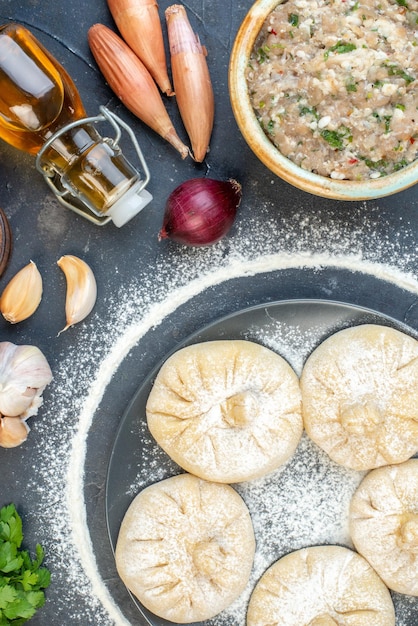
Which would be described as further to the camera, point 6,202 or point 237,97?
point 6,202

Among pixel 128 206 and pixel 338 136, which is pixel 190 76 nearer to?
pixel 128 206

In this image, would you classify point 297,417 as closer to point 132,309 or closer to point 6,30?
point 132,309

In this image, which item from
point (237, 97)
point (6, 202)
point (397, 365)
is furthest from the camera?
point (6, 202)

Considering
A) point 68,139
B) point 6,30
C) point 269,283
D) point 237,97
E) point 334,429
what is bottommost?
point 334,429

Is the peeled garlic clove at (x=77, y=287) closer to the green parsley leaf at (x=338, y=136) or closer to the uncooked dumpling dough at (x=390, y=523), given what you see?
the green parsley leaf at (x=338, y=136)

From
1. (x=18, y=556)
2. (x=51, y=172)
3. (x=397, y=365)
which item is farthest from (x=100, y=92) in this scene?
(x=18, y=556)

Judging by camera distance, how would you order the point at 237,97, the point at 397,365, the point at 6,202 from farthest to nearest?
the point at 6,202 → the point at 397,365 → the point at 237,97

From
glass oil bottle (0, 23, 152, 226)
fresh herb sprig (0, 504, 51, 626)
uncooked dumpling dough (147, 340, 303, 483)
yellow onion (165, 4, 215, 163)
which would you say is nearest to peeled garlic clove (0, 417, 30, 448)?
fresh herb sprig (0, 504, 51, 626)

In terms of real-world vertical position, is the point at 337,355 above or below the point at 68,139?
below
